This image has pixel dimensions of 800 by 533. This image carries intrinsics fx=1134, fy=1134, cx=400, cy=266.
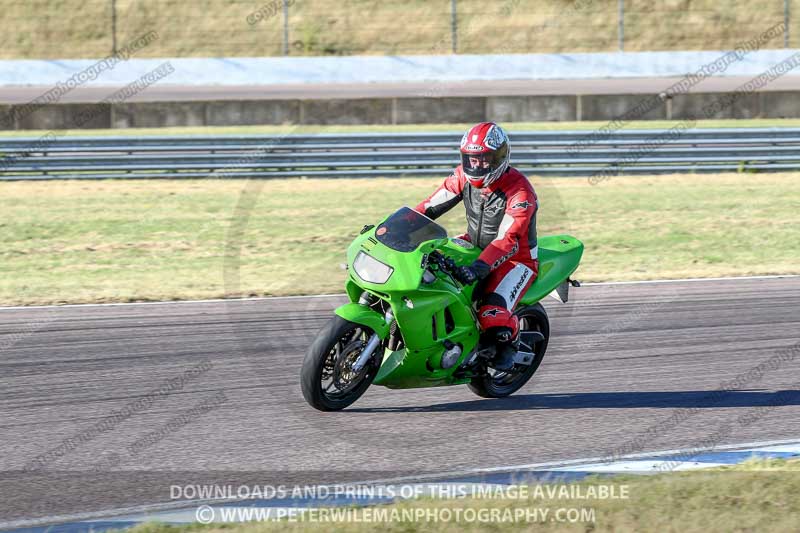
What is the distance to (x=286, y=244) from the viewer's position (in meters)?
14.6

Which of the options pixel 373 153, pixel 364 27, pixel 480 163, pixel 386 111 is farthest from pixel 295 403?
pixel 364 27

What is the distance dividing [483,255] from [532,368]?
44.2 inches

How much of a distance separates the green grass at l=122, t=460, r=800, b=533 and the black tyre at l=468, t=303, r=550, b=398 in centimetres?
201

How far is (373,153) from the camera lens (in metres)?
19.2

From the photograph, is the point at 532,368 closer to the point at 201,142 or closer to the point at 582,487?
the point at 582,487

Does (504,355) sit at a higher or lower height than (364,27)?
lower

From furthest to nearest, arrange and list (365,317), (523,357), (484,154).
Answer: (523,357)
(484,154)
(365,317)

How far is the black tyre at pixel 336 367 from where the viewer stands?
6.62 metres

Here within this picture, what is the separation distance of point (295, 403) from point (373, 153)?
40.1 feet

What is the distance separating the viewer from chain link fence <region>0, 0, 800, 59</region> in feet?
105

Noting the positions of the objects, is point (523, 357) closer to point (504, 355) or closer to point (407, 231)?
→ point (504, 355)

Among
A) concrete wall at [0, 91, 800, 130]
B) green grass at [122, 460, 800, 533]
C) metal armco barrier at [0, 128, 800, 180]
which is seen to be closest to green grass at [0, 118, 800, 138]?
concrete wall at [0, 91, 800, 130]

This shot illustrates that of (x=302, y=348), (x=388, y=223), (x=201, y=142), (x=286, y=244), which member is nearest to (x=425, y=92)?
(x=201, y=142)

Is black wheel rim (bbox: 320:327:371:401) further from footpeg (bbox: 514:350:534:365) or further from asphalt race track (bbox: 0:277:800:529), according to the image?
footpeg (bbox: 514:350:534:365)
